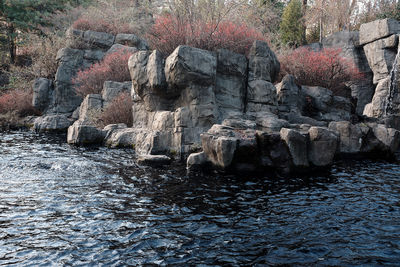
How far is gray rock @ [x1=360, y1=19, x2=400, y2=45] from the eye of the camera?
62.4ft

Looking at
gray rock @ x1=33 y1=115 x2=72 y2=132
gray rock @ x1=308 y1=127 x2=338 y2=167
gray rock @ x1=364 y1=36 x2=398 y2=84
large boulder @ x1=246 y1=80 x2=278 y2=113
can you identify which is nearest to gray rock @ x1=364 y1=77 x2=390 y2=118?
gray rock @ x1=364 y1=36 x2=398 y2=84

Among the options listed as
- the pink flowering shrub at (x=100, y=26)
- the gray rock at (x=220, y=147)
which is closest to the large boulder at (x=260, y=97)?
the gray rock at (x=220, y=147)

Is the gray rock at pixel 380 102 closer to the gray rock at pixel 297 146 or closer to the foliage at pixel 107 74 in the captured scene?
the gray rock at pixel 297 146

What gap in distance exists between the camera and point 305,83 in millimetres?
16094

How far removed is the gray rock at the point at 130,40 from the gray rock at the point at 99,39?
1.71 ft

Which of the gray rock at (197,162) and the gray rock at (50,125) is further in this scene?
the gray rock at (50,125)

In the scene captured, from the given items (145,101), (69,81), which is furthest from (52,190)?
(69,81)

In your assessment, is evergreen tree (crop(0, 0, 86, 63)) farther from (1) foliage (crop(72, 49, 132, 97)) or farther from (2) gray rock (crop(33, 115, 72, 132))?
(2) gray rock (crop(33, 115, 72, 132))

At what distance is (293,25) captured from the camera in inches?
1013

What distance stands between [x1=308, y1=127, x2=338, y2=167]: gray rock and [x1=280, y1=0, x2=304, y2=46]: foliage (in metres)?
18.1

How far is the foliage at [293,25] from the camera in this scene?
25.5 m

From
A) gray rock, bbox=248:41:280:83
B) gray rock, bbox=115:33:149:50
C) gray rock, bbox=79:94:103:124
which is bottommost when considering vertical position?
gray rock, bbox=79:94:103:124

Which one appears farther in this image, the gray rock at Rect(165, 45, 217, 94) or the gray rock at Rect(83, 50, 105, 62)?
the gray rock at Rect(83, 50, 105, 62)

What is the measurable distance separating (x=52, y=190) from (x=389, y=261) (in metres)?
6.65
